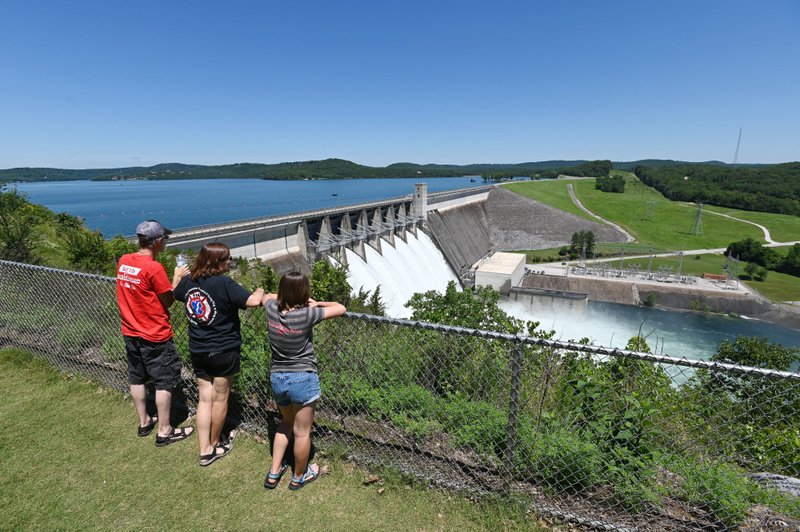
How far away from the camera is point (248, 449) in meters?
4.26

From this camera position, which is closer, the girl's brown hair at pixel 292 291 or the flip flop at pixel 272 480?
the girl's brown hair at pixel 292 291

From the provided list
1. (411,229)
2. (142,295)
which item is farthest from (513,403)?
(411,229)

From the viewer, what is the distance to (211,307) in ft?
12.0

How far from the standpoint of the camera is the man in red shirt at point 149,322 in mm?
3922

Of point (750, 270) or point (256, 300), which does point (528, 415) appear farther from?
point (750, 270)

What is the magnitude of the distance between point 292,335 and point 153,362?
200 cm

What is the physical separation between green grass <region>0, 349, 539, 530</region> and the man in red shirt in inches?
13.5

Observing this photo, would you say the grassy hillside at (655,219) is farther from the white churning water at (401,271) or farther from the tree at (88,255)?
the tree at (88,255)

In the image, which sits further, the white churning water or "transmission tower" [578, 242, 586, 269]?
"transmission tower" [578, 242, 586, 269]

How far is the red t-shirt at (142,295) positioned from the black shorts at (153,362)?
105mm

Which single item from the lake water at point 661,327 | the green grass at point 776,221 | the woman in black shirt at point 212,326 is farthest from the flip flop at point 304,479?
the green grass at point 776,221

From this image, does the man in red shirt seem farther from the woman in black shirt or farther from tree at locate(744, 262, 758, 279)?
tree at locate(744, 262, 758, 279)

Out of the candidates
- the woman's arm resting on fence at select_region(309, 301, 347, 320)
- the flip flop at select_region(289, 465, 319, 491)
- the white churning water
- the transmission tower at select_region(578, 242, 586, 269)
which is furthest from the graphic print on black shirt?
the transmission tower at select_region(578, 242, 586, 269)

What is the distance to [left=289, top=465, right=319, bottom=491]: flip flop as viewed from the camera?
370 centimetres
